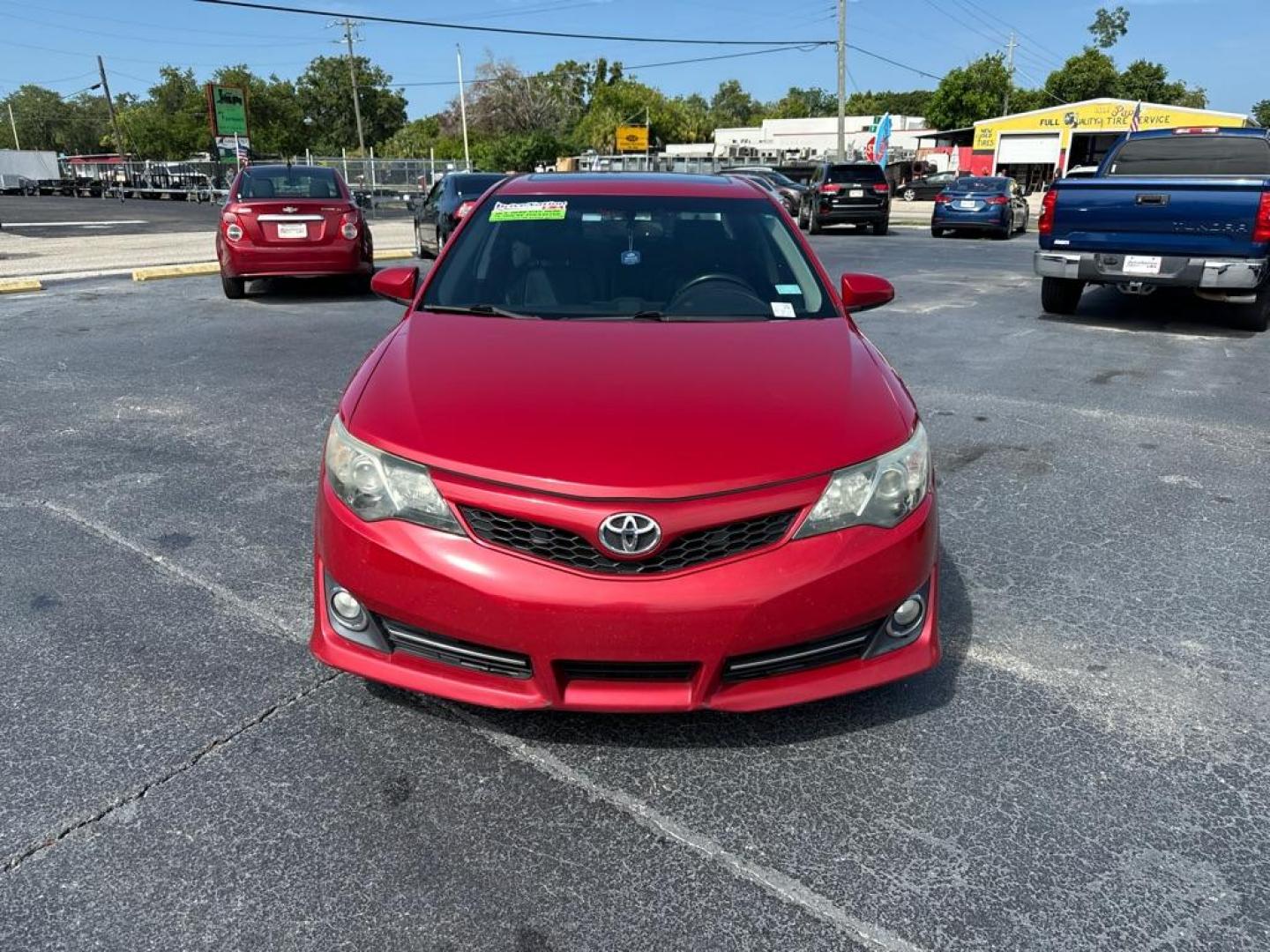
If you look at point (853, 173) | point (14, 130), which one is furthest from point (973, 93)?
point (14, 130)

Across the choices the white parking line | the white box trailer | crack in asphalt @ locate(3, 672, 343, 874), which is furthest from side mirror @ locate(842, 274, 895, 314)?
the white box trailer

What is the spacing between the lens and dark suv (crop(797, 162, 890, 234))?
22938 mm

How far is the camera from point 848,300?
3.98 meters

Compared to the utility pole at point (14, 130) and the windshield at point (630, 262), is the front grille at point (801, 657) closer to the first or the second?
the windshield at point (630, 262)

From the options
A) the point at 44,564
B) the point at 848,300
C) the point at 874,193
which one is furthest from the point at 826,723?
the point at 874,193

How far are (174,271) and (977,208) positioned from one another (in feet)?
55.9

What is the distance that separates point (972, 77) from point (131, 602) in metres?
83.1

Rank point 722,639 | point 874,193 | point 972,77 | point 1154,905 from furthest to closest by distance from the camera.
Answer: point 972,77
point 874,193
point 722,639
point 1154,905

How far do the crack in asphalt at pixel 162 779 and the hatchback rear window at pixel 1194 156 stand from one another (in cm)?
1009

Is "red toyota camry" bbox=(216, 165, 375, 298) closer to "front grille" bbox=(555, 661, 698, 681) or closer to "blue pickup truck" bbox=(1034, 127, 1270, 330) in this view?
"blue pickup truck" bbox=(1034, 127, 1270, 330)

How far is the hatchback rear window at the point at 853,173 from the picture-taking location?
2308 centimetres

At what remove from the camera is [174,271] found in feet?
44.9

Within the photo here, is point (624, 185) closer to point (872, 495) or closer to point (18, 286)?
point (872, 495)

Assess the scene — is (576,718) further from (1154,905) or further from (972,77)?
(972,77)
